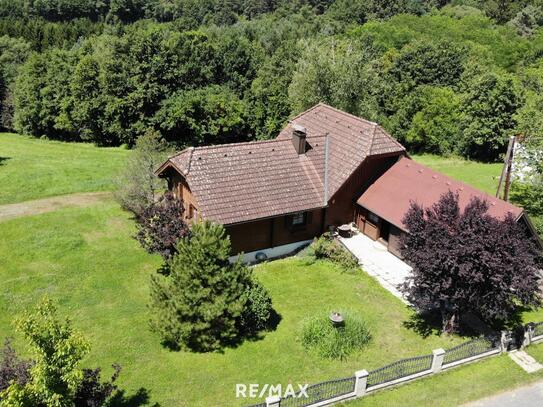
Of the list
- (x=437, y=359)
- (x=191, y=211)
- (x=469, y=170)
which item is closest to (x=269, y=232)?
(x=191, y=211)

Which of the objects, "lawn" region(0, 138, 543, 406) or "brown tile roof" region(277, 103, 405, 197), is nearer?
"lawn" region(0, 138, 543, 406)

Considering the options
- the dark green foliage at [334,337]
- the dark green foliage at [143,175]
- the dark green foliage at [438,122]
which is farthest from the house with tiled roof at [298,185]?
the dark green foliage at [438,122]

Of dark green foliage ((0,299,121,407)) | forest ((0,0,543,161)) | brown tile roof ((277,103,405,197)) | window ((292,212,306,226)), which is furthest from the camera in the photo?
forest ((0,0,543,161))

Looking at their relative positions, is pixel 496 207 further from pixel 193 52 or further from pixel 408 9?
pixel 408 9

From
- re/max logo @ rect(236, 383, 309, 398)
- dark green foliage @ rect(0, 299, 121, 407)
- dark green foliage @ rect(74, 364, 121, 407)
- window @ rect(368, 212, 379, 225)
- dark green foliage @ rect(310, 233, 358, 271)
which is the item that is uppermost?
dark green foliage @ rect(0, 299, 121, 407)

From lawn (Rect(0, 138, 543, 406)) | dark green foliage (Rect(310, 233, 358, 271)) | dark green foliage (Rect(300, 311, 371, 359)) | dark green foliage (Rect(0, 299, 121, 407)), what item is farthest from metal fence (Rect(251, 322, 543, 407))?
dark green foliage (Rect(310, 233, 358, 271))

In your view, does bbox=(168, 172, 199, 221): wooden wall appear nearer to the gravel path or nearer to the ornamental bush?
the ornamental bush

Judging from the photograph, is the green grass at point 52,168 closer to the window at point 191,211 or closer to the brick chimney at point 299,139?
the window at point 191,211

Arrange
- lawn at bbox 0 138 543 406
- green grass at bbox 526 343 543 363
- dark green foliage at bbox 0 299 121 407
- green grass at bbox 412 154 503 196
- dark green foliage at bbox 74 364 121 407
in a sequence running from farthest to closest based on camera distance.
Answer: green grass at bbox 412 154 503 196, green grass at bbox 526 343 543 363, lawn at bbox 0 138 543 406, dark green foliage at bbox 74 364 121 407, dark green foliage at bbox 0 299 121 407
